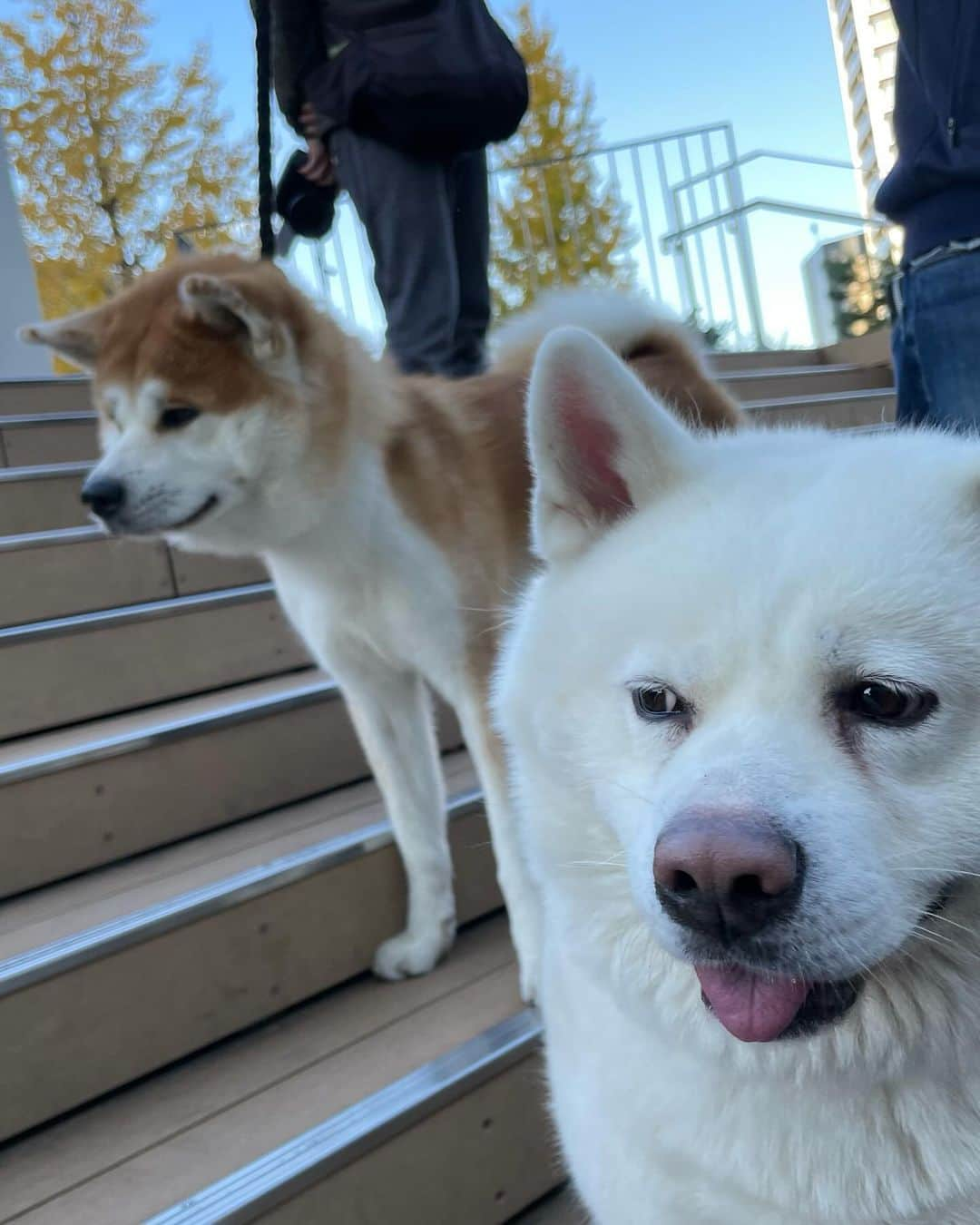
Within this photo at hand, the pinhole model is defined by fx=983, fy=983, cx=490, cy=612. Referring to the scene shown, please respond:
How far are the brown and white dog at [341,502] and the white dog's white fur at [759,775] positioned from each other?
0.85 meters

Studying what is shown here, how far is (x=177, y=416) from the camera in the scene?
2.25 m

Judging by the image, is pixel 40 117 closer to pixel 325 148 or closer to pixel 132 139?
pixel 132 139

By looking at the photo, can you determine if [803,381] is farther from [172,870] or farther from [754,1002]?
[754,1002]

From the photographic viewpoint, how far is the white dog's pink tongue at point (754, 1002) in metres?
0.93

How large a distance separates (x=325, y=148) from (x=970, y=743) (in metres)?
2.81

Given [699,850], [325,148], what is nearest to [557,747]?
[699,850]

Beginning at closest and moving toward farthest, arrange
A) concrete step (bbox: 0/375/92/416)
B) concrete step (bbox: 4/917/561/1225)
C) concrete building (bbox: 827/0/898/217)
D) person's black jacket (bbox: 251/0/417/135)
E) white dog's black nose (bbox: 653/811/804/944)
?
white dog's black nose (bbox: 653/811/804/944)
concrete step (bbox: 4/917/561/1225)
person's black jacket (bbox: 251/0/417/135)
concrete building (bbox: 827/0/898/217)
concrete step (bbox: 0/375/92/416)

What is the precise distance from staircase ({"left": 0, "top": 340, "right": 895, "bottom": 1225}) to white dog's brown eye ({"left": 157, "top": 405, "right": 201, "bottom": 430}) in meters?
0.58

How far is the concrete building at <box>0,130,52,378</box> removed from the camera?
18.7 feet

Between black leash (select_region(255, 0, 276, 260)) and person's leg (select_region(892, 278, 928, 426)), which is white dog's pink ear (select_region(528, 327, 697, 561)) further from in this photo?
black leash (select_region(255, 0, 276, 260))

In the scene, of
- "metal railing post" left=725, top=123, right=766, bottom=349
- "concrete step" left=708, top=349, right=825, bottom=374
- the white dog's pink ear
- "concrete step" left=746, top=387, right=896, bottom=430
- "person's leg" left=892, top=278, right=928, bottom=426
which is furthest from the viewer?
"metal railing post" left=725, top=123, right=766, bottom=349

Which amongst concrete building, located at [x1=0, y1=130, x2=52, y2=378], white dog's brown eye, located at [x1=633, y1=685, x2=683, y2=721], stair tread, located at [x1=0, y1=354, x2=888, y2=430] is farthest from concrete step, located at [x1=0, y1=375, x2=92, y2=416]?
white dog's brown eye, located at [x1=633, y1=685, x2=683, y2=721]

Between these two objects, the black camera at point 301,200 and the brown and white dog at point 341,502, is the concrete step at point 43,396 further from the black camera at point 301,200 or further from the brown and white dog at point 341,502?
the brown and white dog at point 341,502

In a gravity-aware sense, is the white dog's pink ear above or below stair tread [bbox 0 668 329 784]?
above
